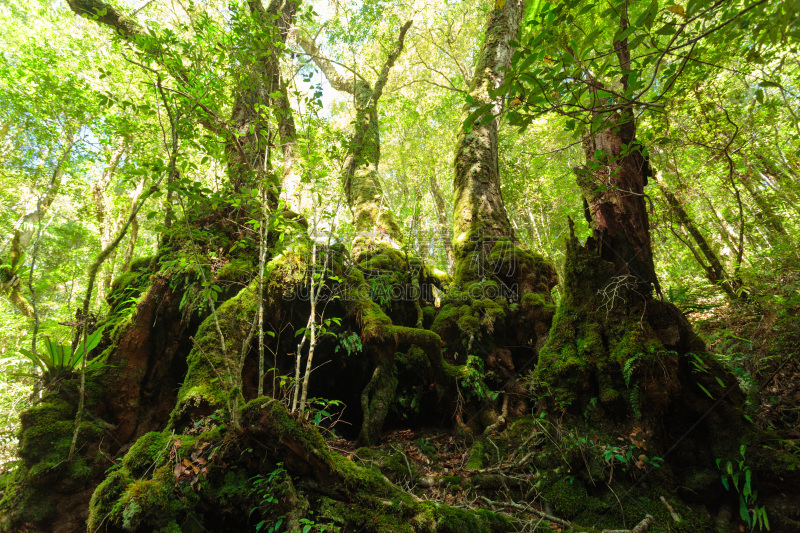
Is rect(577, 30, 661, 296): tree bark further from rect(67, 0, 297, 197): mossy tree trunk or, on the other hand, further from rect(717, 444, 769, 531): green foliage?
rect(67, 0, 297, 197): mossy tree trunk

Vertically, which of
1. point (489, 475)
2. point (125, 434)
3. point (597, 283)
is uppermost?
point (597, 283)

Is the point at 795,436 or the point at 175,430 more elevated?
the point at 175,430

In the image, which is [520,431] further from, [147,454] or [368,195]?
[368,195]

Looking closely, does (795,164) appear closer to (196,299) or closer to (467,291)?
(467,291)

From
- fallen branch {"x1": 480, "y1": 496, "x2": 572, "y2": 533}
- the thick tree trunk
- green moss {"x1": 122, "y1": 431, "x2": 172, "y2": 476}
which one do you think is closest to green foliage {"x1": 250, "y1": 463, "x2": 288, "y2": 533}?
green moss {"x1": 122, "y1": 431, "x2": 172, "y2": 476}

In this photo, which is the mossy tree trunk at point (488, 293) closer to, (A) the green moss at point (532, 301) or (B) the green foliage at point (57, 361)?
(A) the green moss at point (532, 301)

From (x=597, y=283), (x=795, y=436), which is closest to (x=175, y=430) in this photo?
(x=597, y=283)

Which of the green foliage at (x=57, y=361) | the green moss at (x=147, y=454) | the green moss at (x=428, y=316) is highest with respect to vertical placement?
the green moss at (x=428, y=316)

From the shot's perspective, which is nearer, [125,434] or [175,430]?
[175,430]

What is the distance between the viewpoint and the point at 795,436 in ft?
9.51

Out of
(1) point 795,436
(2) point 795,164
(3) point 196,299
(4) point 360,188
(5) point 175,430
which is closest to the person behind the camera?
(1) point 795,436

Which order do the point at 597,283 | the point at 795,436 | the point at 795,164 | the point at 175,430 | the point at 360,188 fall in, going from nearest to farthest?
the point at 795,436 → the point at 175,430 → the point at 597,283 → the point at 795,164 → the point at 360,188

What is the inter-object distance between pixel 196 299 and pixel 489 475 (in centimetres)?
406

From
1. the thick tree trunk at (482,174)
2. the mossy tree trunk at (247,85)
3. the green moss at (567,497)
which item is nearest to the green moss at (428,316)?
the thick tree trunk at (482,174)
